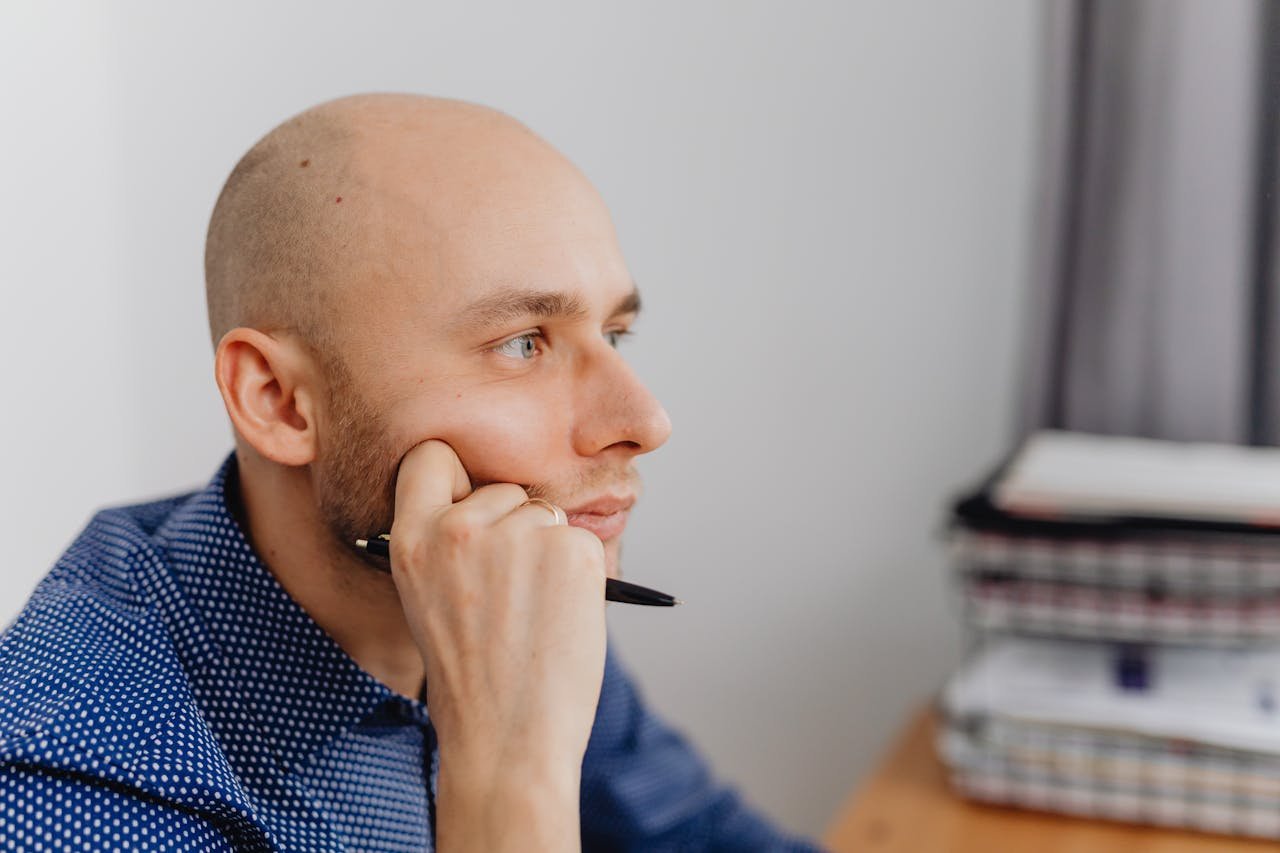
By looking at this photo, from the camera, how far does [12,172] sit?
1.14 m

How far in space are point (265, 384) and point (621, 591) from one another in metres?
0.32

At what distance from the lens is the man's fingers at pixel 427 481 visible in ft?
2.78

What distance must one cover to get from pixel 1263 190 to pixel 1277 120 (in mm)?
78

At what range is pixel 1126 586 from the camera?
1298 millimetres

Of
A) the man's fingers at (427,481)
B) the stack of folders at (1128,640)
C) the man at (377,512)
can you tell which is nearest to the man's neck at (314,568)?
the man at (377,512)

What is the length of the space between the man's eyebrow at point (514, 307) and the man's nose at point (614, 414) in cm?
6

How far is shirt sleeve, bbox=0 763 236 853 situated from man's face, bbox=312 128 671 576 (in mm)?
256

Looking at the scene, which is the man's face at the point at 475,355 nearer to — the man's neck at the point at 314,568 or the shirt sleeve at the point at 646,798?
the man's neck at the point at 314,568

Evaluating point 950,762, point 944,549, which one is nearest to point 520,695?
point 950,762

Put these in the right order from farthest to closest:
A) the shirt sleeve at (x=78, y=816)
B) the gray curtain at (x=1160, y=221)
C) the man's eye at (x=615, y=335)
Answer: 1. the gray curtain at (x=1160, y=221)
2. the man's eye at (x=615, y=335)
3. the shirt sleeve at (x=78, y=816)

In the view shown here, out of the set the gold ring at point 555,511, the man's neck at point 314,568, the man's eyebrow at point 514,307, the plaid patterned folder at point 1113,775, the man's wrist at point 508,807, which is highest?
the man's eyebrow at point 514,307

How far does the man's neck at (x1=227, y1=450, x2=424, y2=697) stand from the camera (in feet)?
3.19

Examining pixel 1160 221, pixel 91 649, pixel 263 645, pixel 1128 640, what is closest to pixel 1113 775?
pixel 1128 640

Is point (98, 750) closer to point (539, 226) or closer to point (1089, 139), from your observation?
point (539, 226)
